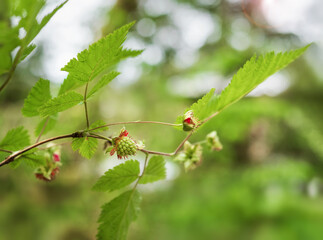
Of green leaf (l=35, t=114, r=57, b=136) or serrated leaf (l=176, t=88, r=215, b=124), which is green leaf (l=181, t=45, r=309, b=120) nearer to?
serrated leaf (l=176, t=88, r=215, b=124)

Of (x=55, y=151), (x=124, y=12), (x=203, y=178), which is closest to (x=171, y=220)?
(x=203, y=178)

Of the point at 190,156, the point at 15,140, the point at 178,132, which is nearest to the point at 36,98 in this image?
the point at 15,140

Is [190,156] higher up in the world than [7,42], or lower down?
lower down

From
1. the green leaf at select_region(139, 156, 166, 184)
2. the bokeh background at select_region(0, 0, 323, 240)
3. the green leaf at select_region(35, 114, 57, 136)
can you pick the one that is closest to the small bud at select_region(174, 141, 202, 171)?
the green leaf at select_region(139, 156, 166, 184)

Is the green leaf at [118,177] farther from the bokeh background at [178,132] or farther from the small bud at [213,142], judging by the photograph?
the bokeh background at [178,132]

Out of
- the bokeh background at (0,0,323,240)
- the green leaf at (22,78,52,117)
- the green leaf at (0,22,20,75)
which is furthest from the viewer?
the bokeh background at (0,0,323,240)

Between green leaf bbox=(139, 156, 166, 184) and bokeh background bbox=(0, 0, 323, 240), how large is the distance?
122 centimetres

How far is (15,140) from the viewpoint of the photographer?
0.24 meters

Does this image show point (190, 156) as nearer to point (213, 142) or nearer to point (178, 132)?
point (213, 142)

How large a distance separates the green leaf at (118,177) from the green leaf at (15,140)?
8cm

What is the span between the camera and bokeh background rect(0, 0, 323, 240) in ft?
5.96

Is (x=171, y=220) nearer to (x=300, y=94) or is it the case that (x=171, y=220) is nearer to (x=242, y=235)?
(x=242, y=235)

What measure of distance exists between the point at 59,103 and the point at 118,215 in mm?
103

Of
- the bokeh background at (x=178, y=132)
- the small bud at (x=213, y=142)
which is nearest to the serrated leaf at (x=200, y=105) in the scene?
the small bud at (x=213, y=142)
